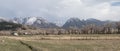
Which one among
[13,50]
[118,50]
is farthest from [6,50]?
[118,50]

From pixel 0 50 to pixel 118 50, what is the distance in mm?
19248

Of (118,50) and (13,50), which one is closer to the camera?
(13,50)

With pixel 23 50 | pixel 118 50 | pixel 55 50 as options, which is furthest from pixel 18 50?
pixel 118 50

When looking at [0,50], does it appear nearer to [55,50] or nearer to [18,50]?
[18,50]

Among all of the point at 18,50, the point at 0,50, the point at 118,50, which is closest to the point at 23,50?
the point at 18,50

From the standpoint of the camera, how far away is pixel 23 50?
42.7 metres

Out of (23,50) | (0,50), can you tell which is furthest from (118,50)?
(0,50)

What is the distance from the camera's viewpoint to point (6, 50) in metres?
42.2

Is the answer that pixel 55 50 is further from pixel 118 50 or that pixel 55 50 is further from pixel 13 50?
pixel 118 50

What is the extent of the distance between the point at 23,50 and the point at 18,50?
2.61ft

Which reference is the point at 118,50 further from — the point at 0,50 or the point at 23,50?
the point at 0,50

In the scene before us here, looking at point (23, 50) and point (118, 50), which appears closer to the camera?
point (23, 50)

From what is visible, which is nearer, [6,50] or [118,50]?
[6,50]

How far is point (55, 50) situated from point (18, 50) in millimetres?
6254
